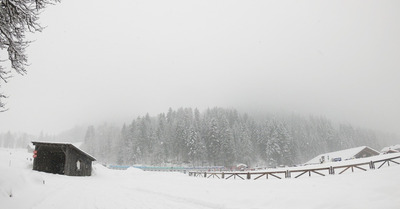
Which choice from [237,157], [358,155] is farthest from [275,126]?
[358,155]

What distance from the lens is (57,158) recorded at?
29438mm

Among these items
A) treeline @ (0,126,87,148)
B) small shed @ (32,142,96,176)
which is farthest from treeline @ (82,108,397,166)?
treeline @ (0,126,87,148)

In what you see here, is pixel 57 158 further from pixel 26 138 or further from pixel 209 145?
pixel 26 138

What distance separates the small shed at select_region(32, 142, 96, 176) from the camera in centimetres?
2706

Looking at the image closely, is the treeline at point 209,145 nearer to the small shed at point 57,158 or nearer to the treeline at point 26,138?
the small shed at point 57,158

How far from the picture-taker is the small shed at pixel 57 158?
27062 mm

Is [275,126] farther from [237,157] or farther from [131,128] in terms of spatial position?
[131,128]

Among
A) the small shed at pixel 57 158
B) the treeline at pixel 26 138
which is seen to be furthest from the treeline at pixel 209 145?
the treeline at pixel 26 138

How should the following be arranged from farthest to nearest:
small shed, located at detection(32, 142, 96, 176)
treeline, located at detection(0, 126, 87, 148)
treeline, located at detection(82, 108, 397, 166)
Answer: treeline, located at detection(0, 126, 87, 148) → treeline, located at detection(82, 108, 397, 166) → small shed, located at detection(32, 142, 96, 176)

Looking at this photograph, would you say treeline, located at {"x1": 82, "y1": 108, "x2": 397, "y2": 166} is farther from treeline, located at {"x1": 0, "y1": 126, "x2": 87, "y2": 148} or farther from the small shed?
treeline, located at {"x1": 0, "y1": 126, "x2": 87, "y2": 148}

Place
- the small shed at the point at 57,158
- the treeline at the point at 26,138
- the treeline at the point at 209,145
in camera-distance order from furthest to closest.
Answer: the treeline at the point at 26,138 < the treeline at the point at 209,145 < the small shed at the point at 57,158

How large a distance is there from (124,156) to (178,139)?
2180cm

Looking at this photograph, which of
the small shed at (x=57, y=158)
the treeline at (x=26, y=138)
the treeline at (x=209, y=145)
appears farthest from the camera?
the treeline at (x=26, y=138)

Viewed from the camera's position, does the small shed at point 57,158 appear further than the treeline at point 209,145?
No
